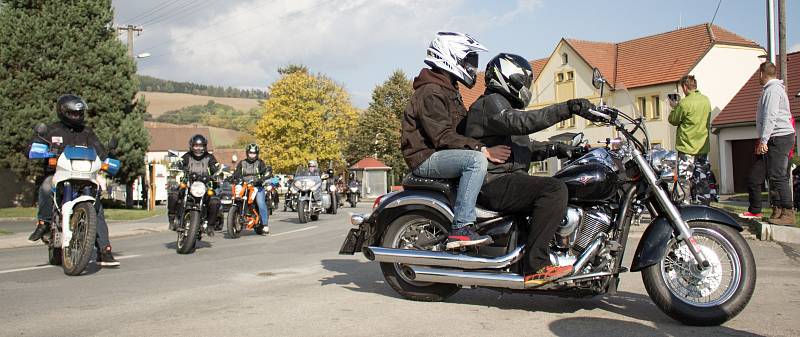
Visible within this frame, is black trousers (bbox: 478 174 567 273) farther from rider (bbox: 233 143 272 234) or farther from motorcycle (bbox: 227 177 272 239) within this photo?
rider (bbox: 233 143 272 234)

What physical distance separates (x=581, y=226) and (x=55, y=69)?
25407 millimetres

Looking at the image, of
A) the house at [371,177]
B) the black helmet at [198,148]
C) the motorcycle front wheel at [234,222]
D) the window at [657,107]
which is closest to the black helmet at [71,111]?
the black helmet at [198,148]

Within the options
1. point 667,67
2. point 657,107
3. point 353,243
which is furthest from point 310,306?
point 667,67

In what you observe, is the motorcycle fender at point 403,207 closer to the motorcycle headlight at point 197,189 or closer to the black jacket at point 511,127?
the black jacket at point 511,127

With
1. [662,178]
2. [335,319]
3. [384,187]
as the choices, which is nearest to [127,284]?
[335,319]

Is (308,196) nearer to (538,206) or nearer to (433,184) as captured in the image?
(433,184)

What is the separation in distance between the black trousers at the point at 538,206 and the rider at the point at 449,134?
289 millimetres

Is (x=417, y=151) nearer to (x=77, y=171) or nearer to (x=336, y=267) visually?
(x=336, y=267)

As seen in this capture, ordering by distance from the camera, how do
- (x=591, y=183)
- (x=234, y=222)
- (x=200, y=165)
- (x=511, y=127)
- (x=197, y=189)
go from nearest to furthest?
(x=591, y=183) → (x=511, y=127) → (x=197, y=189) → (x=200, y=165) → (x=234, y=222)

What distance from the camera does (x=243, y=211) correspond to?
45.1 ft

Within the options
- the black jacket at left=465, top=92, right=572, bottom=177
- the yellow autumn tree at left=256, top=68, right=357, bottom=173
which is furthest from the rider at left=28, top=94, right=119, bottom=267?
the yellow autumn tree at left=256, top=68, right=357, bottom=173

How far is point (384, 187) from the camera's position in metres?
51.7

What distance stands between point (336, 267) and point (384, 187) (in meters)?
43.7

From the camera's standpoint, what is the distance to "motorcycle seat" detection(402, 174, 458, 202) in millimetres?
5586
